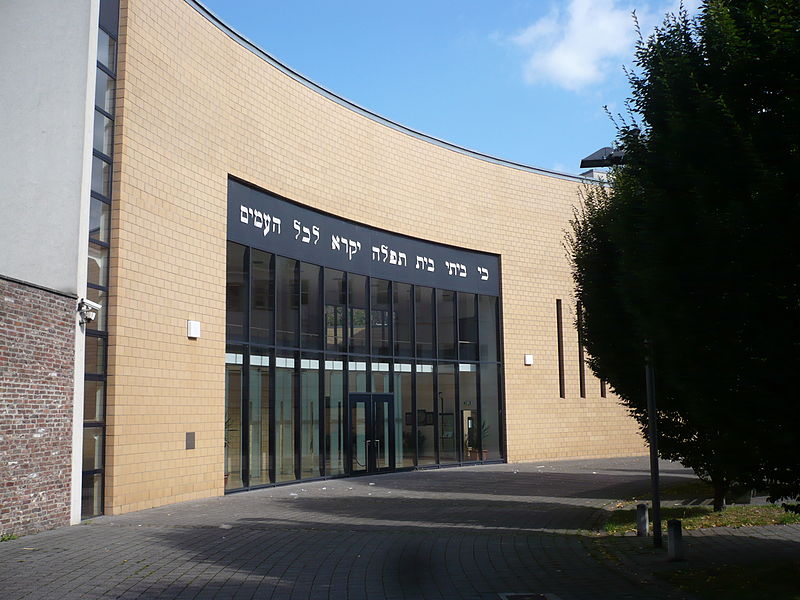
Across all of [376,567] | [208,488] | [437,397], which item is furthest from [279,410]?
[376,567]

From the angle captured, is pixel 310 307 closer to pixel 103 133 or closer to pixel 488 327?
pixel 103 133

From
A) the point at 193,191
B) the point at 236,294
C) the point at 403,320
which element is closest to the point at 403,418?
the point at 403,320

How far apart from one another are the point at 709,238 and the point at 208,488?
38.3ft

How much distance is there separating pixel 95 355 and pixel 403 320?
36.5ft

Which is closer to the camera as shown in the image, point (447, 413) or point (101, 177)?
point (101, 177)

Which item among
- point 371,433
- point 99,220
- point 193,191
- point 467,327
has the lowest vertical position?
point 371,433

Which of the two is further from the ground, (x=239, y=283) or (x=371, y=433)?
(x=239, y=283)

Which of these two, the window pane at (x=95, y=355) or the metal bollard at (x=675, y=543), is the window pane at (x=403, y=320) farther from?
the metal bollard at (x=675, y=543)

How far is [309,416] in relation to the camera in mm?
19953

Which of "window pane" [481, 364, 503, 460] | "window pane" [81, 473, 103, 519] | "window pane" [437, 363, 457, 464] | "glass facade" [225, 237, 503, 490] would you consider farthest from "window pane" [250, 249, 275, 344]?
"window pane" [481, 364, 503, 460]

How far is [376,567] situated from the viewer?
31.1 feet

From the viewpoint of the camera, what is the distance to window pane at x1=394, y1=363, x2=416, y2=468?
23141 mm

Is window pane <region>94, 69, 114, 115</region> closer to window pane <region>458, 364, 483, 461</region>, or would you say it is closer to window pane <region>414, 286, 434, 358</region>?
window pane <region>414, 286, 434, 358</region>

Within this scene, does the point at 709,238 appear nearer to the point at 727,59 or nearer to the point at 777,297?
the point at 777,297
